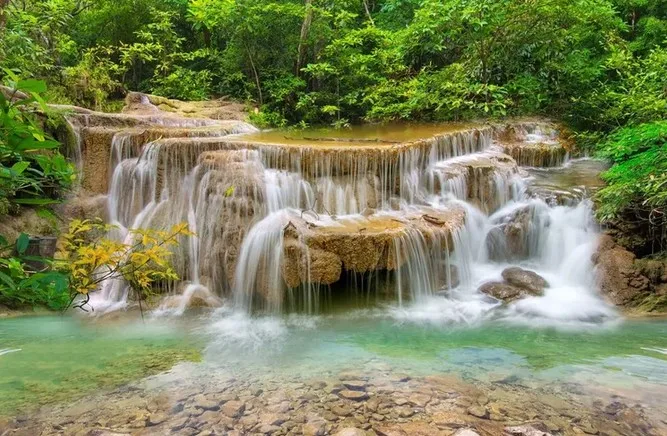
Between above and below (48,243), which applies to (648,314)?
below

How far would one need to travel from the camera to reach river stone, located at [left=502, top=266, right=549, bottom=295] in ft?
21.2

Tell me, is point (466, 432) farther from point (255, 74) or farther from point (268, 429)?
point (255, 74)

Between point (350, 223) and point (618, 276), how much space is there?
3.74m

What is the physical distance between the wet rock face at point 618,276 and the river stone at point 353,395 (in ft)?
14.3

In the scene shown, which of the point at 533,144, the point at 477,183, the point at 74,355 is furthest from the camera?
the point at 533,144

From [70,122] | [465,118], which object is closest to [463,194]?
[465,118]

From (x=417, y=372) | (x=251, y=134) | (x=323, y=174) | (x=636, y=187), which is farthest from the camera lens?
(x=251, y=134)

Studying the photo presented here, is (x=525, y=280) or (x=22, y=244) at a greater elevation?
(x=22, y=244)

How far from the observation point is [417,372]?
4027 millimetres

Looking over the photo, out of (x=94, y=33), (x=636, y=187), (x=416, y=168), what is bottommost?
(x=636, y=187)

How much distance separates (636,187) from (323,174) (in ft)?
14.3

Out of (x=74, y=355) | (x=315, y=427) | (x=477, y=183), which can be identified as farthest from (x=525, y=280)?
(x=74, y=355)

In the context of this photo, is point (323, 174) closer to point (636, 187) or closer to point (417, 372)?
point (417, 372)

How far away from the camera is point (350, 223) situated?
6.40 metres
